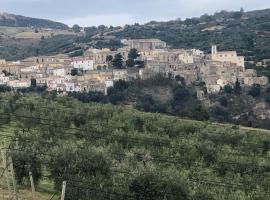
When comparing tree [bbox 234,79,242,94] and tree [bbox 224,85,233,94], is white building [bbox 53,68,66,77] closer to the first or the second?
tree [bbox 224,85,233,94]

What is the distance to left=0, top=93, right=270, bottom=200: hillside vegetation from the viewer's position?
17.9m

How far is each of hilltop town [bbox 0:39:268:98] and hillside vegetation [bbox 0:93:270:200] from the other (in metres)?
42.2

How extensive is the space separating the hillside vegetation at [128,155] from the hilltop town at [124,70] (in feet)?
138

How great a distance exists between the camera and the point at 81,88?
7988 cm

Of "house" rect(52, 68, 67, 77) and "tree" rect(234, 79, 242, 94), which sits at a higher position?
"house" rect(52, 68, 67, 77)


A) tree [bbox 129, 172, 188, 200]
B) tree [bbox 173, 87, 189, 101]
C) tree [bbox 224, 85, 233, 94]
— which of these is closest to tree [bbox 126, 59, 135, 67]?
tree [bbox 224, 85, 233, 94]

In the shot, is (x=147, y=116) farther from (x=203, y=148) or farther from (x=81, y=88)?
(x=81, y=88)

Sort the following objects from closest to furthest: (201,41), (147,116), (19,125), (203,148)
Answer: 1. (203,148)
2. (19,125)
3. (147,116)
4. (201,41)

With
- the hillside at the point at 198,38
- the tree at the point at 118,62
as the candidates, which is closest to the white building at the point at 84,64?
the tree at the point at 118,62

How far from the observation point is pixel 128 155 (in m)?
23.4

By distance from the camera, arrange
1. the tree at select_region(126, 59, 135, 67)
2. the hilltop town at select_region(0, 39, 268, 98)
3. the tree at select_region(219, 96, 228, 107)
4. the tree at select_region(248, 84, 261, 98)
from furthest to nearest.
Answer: the tree at select_region(126, 59, 135, 67) → the hilltop town at select_region(0, 39, 268, 98) → the tree at select_region(248, 84, 261, 98) → the tree at select_region(219, 96, 228, 107)

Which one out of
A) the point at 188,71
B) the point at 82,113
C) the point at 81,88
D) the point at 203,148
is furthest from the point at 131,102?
the point at 203,148

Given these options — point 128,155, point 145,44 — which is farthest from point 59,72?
point 128,155

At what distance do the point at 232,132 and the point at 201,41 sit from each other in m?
89.6
